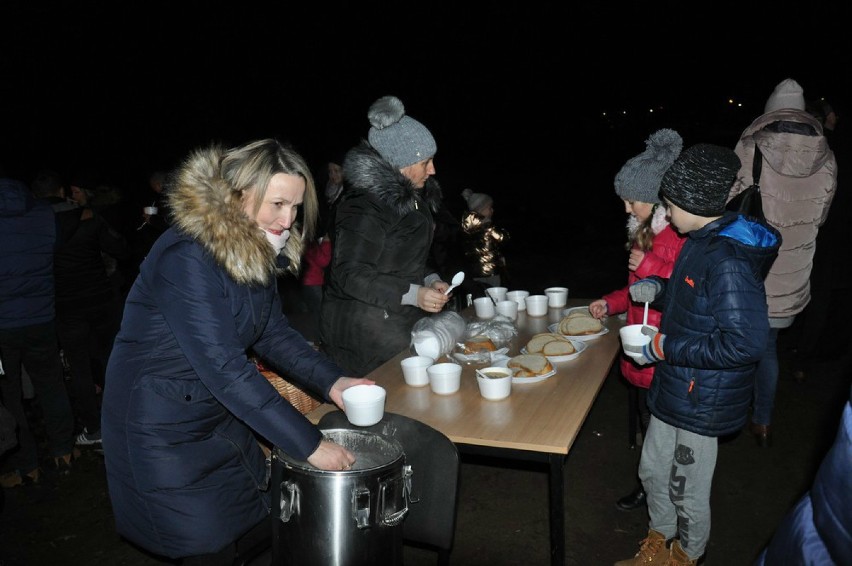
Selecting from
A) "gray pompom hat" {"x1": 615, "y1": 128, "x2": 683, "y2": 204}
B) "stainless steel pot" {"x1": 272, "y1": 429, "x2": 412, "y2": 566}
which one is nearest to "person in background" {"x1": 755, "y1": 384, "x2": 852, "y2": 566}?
"stainless steel pot" {"x1": 272, "y1": 429, "x2": 412, "y2": 566}

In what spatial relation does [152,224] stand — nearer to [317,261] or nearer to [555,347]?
[317,261]

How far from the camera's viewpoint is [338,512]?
177 cm

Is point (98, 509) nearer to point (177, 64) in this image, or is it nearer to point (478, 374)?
point (478, 374)

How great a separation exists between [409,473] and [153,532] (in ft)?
3.29

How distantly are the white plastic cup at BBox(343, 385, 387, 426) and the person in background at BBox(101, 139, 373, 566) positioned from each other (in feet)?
0.99

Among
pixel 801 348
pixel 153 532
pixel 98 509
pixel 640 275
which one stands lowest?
pixel 98 509

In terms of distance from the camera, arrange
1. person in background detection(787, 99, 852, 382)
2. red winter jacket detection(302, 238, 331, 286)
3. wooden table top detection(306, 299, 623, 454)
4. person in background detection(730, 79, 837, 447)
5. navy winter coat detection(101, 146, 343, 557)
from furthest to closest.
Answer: red winter jacket detection(302, 238, 331, 286) < person in background detection(787, 99, 852, 382) < person in background detection(730, 79, 837, 447) < wooden table top detection(306, 299, 623, 454) < navy winter coat detection(101, 146, 343, 557)

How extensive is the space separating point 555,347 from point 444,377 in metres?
0.80

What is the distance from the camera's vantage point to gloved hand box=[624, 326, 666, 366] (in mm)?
2596

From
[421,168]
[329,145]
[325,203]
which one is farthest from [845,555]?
[329,145]

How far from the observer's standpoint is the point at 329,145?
20.2m

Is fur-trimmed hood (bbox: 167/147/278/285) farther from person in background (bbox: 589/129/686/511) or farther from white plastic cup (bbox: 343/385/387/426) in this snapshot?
person in background (bbox: 589/129/686/511)

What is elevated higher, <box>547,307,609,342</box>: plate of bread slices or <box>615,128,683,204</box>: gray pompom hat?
<box>615,128,683,204</box>: gray pompom hat

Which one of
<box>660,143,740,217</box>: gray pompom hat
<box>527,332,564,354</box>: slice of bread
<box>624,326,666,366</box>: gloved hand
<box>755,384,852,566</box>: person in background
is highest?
<box>660,143,740,217</box>: gray pompom hat
